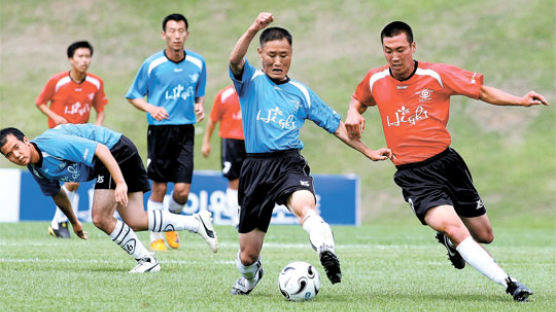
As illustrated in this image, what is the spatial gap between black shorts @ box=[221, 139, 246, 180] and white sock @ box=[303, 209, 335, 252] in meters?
7.57

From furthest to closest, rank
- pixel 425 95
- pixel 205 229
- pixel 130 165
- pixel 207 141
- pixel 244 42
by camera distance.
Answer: pixel 207 141 → pixel 205 229 → pixel 130 165 → pixel 425 95 → pixel 244 42

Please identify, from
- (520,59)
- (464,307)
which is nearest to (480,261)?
(464,307)

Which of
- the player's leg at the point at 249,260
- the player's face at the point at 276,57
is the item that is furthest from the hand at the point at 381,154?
the player's leg at the point at 249,260

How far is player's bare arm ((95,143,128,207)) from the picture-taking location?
7.23 metres

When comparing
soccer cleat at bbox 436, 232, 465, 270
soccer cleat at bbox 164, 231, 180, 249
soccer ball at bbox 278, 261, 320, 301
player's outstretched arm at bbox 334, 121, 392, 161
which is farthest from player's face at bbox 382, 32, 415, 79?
soccer cleat at bbox 164, 231, 180, 249

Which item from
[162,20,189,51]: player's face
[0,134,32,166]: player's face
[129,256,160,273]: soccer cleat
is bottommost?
[129,256,160,273]: soccer cleat

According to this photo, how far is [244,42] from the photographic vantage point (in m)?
6.34

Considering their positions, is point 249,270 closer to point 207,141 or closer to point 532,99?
point 532,99

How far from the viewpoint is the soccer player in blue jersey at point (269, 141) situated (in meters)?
6.43

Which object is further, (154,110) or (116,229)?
(154,110)

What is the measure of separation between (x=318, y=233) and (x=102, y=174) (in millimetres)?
2835

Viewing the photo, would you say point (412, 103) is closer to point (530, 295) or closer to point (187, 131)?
point (530, 295)

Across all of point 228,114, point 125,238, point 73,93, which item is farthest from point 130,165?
point 228,114

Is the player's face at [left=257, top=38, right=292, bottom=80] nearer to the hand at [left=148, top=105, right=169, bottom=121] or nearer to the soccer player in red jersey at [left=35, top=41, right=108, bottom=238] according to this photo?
the hand at [left=148, top=105, right=169, bottom=121]
